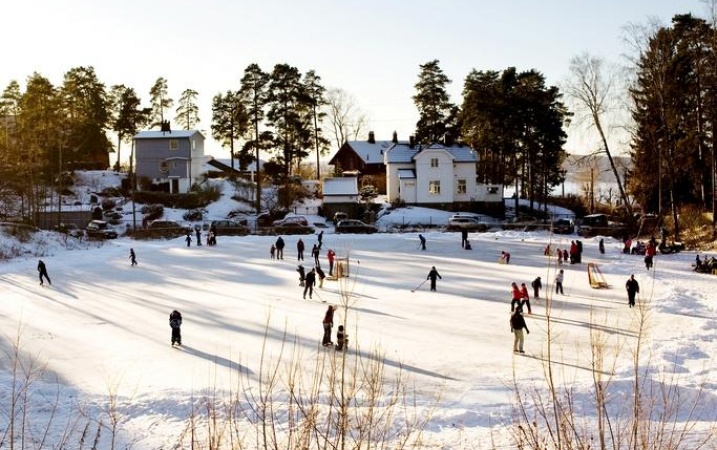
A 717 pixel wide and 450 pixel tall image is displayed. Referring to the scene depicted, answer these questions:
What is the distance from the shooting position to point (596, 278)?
81.6ft

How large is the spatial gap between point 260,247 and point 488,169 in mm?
31191

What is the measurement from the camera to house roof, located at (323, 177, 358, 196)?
5153cm

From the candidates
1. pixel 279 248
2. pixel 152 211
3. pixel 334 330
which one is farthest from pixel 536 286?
pixel 152 211

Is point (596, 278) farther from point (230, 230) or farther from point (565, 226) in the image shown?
point (230, 230)

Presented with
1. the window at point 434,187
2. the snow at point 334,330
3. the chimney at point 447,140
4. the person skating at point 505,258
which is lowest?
the snow at point 334,330

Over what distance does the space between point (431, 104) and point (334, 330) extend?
143ft

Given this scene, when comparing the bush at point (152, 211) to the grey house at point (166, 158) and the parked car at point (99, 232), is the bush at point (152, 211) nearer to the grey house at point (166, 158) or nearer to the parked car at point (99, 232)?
the parked car at point (99, 232)

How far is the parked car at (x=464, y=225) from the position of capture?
43344mm

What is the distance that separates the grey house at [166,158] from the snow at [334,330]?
26811mm

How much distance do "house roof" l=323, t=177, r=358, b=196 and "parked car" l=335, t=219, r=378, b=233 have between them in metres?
8.27

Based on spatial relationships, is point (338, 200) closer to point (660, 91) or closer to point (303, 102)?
point (303, 102)

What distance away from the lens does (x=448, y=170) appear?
52.7 m

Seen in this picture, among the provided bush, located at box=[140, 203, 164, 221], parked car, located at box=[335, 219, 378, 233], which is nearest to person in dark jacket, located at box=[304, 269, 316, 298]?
parked car, located at box=[335, 219, 378, 233]

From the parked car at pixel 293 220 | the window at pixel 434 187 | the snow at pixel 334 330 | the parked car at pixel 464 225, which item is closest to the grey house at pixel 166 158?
the parked car at pixel 293 220
